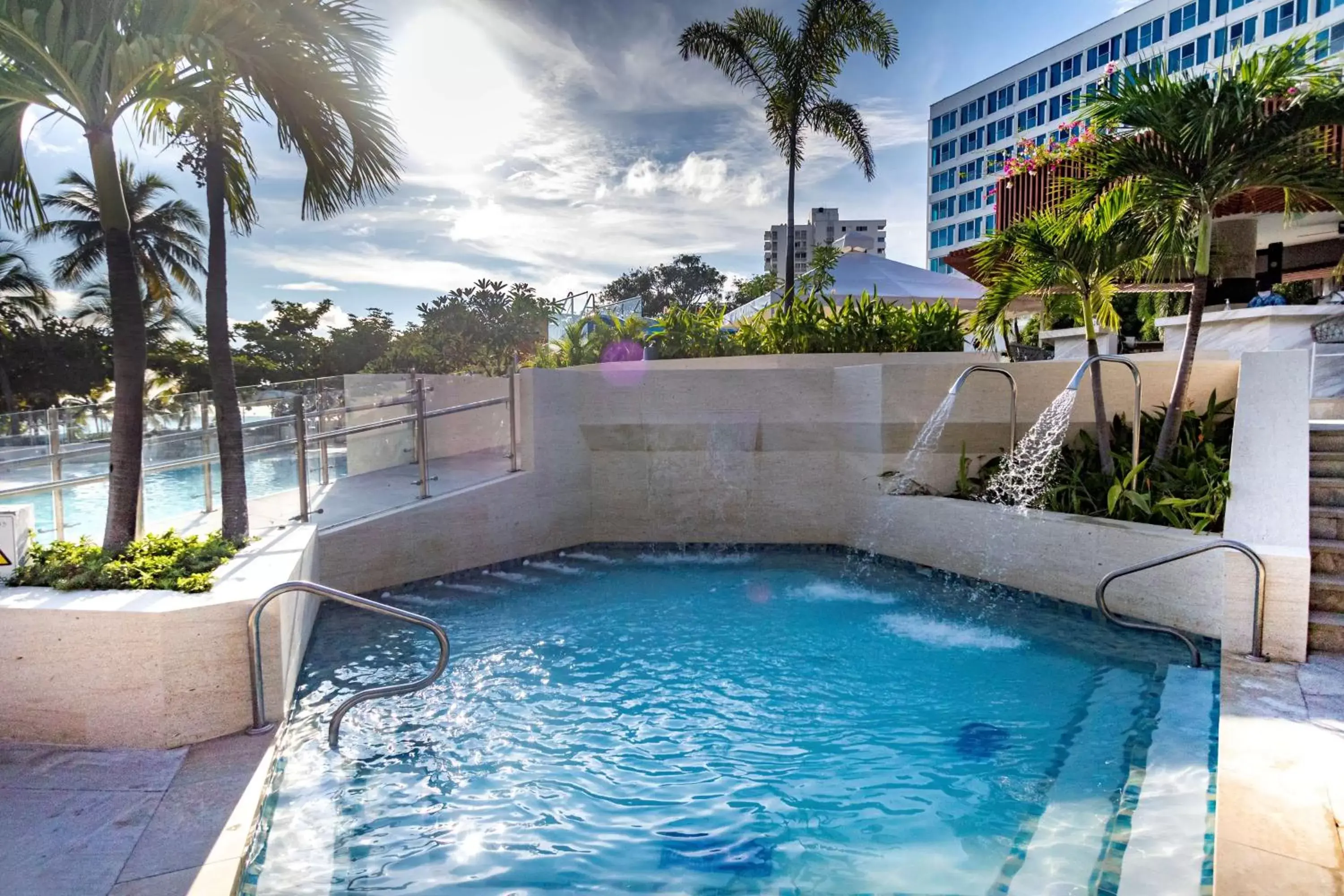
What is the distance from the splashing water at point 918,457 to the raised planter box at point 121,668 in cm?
721

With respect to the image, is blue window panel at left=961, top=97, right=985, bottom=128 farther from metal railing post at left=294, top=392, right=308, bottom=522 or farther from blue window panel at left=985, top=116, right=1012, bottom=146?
metal railing post at left=294, top=392, right=308, bottom=522

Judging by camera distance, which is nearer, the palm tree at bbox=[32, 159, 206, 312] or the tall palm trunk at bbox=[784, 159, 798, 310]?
the tall palm trunk at bbox=[784, 159, 798, 310]

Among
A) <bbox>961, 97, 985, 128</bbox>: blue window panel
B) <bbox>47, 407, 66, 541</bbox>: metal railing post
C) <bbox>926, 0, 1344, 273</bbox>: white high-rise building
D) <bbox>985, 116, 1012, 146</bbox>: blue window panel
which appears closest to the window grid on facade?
<bbox>926, 0, 1344, 273</bbox>: white high-rise building

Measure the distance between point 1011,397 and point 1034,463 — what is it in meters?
0.84

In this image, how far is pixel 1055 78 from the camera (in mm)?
50750

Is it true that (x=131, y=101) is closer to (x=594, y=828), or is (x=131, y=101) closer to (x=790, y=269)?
(x=594, y=828)

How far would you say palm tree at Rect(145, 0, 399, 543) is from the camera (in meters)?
5.20

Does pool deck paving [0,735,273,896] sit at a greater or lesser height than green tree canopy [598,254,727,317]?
lesser

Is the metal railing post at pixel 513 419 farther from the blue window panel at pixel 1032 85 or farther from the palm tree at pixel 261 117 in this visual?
the blue window panel at pixel 1032 85

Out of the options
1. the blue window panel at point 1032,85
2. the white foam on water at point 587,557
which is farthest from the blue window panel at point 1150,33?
the white foam on water at point 587,557

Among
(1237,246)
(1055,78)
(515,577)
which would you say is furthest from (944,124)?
(515,577)

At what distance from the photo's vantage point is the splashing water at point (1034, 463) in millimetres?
8328

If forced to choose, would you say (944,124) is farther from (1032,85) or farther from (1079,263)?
(1079,263)

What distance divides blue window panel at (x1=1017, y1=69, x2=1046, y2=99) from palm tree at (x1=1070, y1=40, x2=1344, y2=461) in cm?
5262
